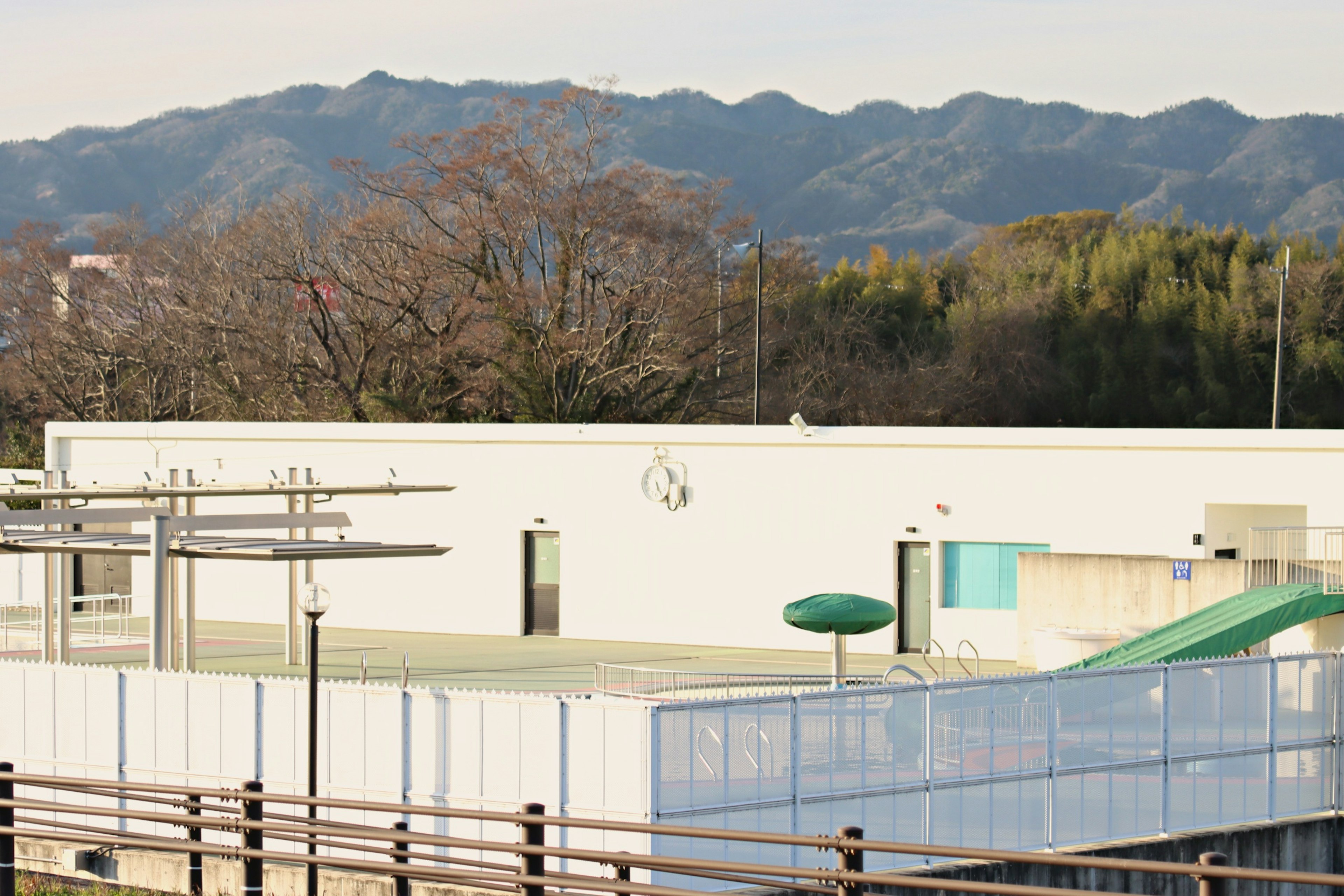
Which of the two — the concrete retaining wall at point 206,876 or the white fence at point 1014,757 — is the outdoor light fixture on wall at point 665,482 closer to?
the white fence at point 1014,757

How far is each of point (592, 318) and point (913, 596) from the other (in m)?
29.7

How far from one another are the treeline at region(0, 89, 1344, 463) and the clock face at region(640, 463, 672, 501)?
1917cm

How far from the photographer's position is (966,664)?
26.6 metres

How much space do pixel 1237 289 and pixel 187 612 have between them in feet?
186

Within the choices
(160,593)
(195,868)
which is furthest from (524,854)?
(160,593)

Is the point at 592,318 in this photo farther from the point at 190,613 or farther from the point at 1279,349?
the point at 190,613

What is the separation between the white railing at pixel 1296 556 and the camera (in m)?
23.2

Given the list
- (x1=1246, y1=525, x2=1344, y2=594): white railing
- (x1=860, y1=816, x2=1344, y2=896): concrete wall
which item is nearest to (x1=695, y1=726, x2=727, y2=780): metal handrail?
(x1=860, y1=816, x2=1344, y2=896): concrete wall

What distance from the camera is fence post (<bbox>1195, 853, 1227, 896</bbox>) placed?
5957 millimetres

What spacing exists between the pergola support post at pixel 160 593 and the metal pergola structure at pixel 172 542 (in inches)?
0.6

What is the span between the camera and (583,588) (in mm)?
31094

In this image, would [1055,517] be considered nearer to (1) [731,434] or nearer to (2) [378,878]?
(1) [731,434]

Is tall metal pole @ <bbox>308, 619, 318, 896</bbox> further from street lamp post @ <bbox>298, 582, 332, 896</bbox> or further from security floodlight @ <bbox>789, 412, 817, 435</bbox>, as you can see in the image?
security floodlight @ <bbox>789, 412, 817, 435</bbox>

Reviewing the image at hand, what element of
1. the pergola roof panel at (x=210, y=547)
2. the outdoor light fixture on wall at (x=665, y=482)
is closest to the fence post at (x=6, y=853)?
the pergola roof panel at (x=210, y=547)
